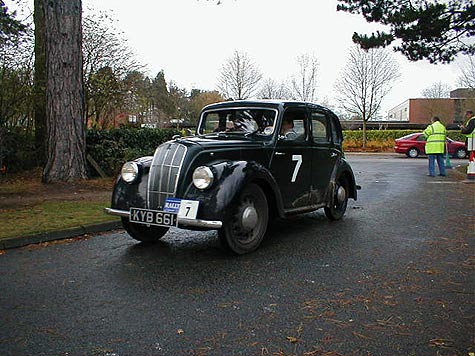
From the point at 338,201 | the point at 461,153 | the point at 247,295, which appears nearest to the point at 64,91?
the point at 338,201

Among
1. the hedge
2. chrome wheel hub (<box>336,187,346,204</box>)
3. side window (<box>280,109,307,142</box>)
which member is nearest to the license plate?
side window (<box>280,109,307,142</box>)

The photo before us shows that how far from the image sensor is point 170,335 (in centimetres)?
303

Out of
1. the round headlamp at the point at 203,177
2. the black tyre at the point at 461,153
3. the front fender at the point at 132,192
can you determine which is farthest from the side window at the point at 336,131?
the black tyre at the point at 461,153

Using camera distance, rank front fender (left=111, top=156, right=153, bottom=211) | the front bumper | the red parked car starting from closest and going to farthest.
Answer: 1. the front bumper
2. front fender (left=111, top=156, right=153, bottom=211)
3. the red parked car

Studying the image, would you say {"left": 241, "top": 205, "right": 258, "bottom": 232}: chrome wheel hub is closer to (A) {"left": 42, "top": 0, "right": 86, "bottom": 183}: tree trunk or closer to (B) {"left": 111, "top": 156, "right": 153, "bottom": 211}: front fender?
(B) {"left": 111, "top": 156, "right": 153, "bottom": 211}: front fender

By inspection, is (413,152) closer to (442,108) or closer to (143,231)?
(143,231)

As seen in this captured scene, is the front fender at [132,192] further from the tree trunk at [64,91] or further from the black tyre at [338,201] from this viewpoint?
the tree trunk at [64,91]

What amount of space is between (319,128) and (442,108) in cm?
5021

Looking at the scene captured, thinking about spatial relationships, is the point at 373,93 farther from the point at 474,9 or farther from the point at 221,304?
the point at 221,304

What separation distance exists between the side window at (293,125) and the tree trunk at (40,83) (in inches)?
341

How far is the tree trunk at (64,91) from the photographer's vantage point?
10242mm

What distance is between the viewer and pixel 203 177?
4.86 metres

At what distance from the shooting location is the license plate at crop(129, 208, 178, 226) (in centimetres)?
477

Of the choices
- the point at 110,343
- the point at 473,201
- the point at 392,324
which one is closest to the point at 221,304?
the point at 110,343
